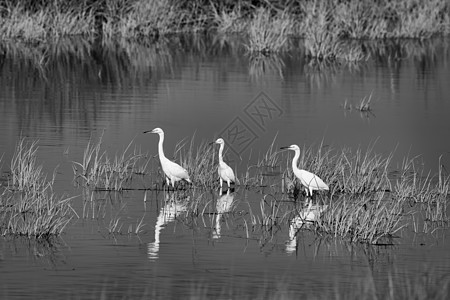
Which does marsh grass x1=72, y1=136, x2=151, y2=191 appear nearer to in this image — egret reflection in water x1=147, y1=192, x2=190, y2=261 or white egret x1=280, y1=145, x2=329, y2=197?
egret reflection in water x1=147, y1=192, x2=190, y2=261

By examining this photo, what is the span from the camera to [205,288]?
1033 centimetres

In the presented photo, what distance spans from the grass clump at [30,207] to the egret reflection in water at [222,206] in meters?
1.66

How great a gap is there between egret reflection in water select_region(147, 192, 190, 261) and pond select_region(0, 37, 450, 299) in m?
0.02

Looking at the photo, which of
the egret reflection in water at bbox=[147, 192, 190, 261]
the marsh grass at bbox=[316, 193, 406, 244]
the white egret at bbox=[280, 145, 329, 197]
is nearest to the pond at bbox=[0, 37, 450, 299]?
the egret reflection in water at bbox=[147, 192, 190, 261]

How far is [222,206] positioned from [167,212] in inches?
33.0

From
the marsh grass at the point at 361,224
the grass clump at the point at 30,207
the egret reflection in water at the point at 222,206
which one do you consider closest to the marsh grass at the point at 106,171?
the grass clump at the point at 30,207

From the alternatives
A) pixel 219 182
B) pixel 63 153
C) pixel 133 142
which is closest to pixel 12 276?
pixel 219 182

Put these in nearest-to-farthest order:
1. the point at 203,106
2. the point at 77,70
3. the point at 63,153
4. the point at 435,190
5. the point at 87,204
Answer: the point at 87,204
the point at 435,190
the point at 63,153
the point at 203,106
the point at 77,70

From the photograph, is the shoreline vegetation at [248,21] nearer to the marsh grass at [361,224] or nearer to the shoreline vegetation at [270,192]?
the shoreline vegetation at [270,192]

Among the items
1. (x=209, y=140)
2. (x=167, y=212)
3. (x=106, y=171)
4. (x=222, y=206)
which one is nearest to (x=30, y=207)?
(x=167, y=212)

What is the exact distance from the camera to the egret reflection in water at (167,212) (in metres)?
11.7

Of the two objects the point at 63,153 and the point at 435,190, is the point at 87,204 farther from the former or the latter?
the point at 435,190

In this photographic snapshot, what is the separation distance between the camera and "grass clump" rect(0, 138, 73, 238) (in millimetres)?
11875

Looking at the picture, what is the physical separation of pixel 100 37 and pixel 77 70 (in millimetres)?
7735
